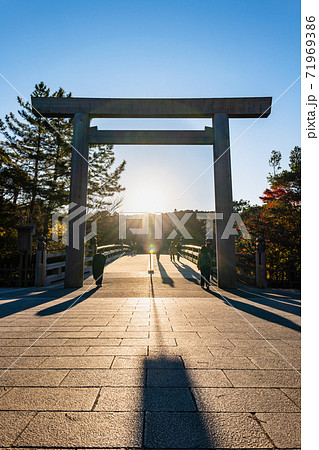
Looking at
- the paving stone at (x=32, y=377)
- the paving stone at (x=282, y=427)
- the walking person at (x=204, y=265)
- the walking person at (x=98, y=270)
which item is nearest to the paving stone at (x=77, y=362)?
the paving stone at (x=32, y=377)

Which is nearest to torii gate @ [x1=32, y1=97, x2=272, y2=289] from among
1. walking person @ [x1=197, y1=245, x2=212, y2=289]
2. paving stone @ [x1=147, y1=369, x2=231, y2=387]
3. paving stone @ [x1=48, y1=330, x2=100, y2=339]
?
walking person @ [x1=197, y1=245, x2=212, y2=289]

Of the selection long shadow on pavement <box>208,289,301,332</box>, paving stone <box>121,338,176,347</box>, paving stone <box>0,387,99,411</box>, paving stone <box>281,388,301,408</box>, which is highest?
paving stone <box>0,387,99,411</box>

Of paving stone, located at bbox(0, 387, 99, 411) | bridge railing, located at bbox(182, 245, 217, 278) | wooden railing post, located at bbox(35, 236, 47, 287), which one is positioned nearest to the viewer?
paving stone, located at bbox(0, 387, 99, 411)

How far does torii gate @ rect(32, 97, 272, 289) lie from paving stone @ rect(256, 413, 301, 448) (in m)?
7.09

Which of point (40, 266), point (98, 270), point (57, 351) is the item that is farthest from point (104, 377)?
point (40, 266)

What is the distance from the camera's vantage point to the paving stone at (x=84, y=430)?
1.48 meters

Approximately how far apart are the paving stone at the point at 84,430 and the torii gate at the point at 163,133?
7270mm

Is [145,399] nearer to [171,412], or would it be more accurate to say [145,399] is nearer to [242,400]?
[171,412]

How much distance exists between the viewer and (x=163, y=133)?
9.04 meters

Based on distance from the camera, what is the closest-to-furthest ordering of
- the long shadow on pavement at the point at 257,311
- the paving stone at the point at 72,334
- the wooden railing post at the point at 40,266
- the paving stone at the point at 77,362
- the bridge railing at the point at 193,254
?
the paving stone at the point at 77,362
the paving stone at the point at 72,334
the long shadow on pavement at the point at 257,311
the wooden railing post at the point at 40,266
the bridge railing at the point at 193,254

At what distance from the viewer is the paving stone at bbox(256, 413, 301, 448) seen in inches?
59.4

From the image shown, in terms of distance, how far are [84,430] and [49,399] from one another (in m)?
0.51

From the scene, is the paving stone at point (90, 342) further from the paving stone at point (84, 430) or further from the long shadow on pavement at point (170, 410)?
the paving stone at point (84, 430)

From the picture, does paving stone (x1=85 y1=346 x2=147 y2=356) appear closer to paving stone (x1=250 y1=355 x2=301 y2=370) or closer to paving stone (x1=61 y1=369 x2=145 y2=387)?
paving stone (x1=61 y1=369 x2=145 y2=387)
